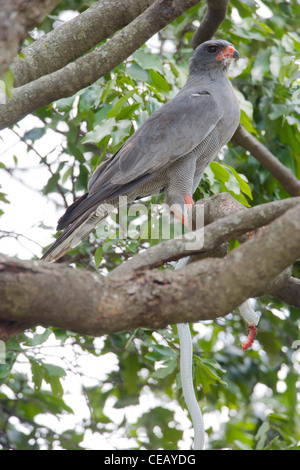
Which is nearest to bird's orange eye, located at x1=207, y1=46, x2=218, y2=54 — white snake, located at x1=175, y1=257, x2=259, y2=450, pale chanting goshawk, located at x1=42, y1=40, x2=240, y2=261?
pale chanting goshawk, located at x1=42, y1=40, x2=240, y2=261

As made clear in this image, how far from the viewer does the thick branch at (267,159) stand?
4320 millimetres

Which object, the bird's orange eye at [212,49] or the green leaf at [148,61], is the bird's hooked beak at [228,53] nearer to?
the bird's orange eye at [212,49]

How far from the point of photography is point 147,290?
5.73 feet

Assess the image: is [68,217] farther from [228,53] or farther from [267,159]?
[228,53]

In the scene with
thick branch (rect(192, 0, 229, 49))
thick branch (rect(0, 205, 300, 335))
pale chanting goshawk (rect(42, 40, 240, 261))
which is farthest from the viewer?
pale chanting goshawk (rect(42, 40, 240, 261))

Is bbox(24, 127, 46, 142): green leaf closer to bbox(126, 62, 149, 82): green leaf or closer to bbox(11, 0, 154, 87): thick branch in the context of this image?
bbox(126, 62, 149, 82): green leaf

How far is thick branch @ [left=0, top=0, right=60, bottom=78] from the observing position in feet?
4.86

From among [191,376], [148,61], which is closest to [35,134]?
[148,61]

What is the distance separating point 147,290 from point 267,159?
2.82 meters

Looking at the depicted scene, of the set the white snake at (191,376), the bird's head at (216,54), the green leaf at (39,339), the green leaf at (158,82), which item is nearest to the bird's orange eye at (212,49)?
the bird's head at (216,54)

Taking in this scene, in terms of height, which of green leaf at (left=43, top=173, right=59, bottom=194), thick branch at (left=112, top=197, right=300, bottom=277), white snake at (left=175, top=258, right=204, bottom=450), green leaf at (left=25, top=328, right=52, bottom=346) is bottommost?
green leaf at (left=25, top=328, right=52, bottom=346)

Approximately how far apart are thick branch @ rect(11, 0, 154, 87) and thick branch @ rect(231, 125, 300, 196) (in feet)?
5.08

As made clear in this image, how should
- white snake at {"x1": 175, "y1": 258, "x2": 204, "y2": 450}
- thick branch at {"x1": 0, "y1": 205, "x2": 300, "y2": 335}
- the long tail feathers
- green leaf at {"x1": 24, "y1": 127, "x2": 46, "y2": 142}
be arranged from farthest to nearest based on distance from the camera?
green leaf at {"x1": 24, "y1": 127, "x2": 46, "y2": 142} → the long tail feathers → white snake at {"x1": 175, "y1": 258, "x2": 204, "y2": 450} → thick branch at {"x1": 0, "y1": 205, "x2": 300, "y2": 335}
